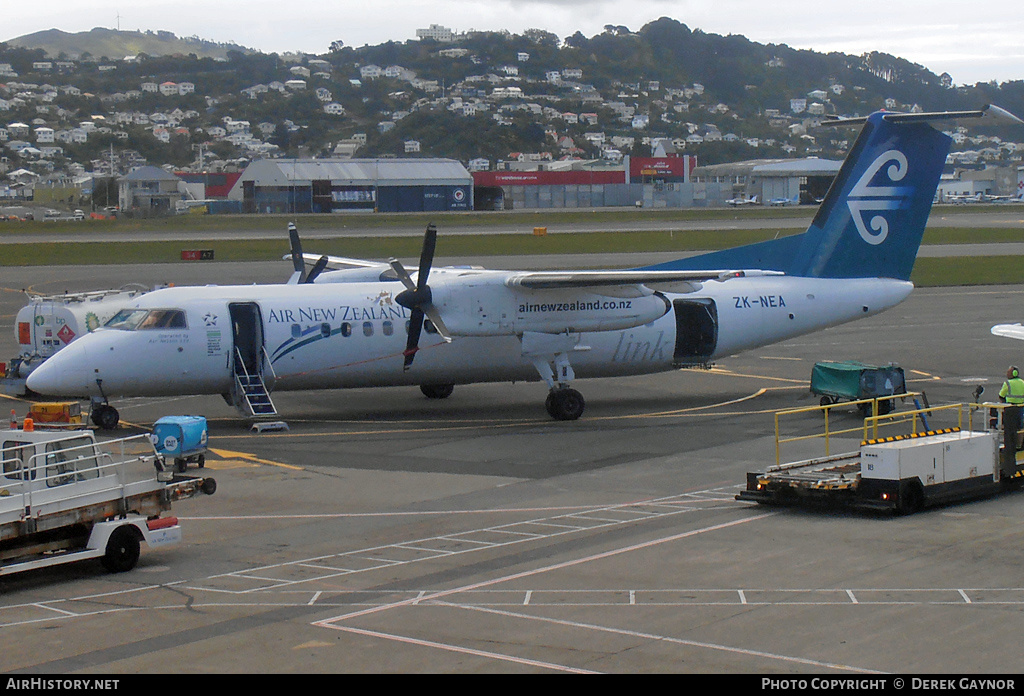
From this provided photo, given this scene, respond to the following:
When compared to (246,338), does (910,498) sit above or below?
below

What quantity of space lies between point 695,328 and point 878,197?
591 cm

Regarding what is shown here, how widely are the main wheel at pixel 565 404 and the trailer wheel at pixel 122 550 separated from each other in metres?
12.8

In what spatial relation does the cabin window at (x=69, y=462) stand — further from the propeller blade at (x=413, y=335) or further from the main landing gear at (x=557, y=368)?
the main landing gear at (x=557, y=368)

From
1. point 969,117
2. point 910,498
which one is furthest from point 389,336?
point 969,117

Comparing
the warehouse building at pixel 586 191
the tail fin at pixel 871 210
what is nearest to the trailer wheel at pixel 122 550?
the tail fin at pixel 871 210

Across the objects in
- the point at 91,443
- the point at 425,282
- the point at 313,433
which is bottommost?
the point at 313,433

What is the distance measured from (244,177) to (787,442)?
11660 cm

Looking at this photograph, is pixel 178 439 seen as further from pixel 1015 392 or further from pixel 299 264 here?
pixel 299 264

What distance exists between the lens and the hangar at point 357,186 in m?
127

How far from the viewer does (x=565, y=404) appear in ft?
86.2

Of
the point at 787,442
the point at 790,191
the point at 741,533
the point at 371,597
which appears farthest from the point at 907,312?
the point at 790,191

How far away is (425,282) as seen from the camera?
83.6 ft
